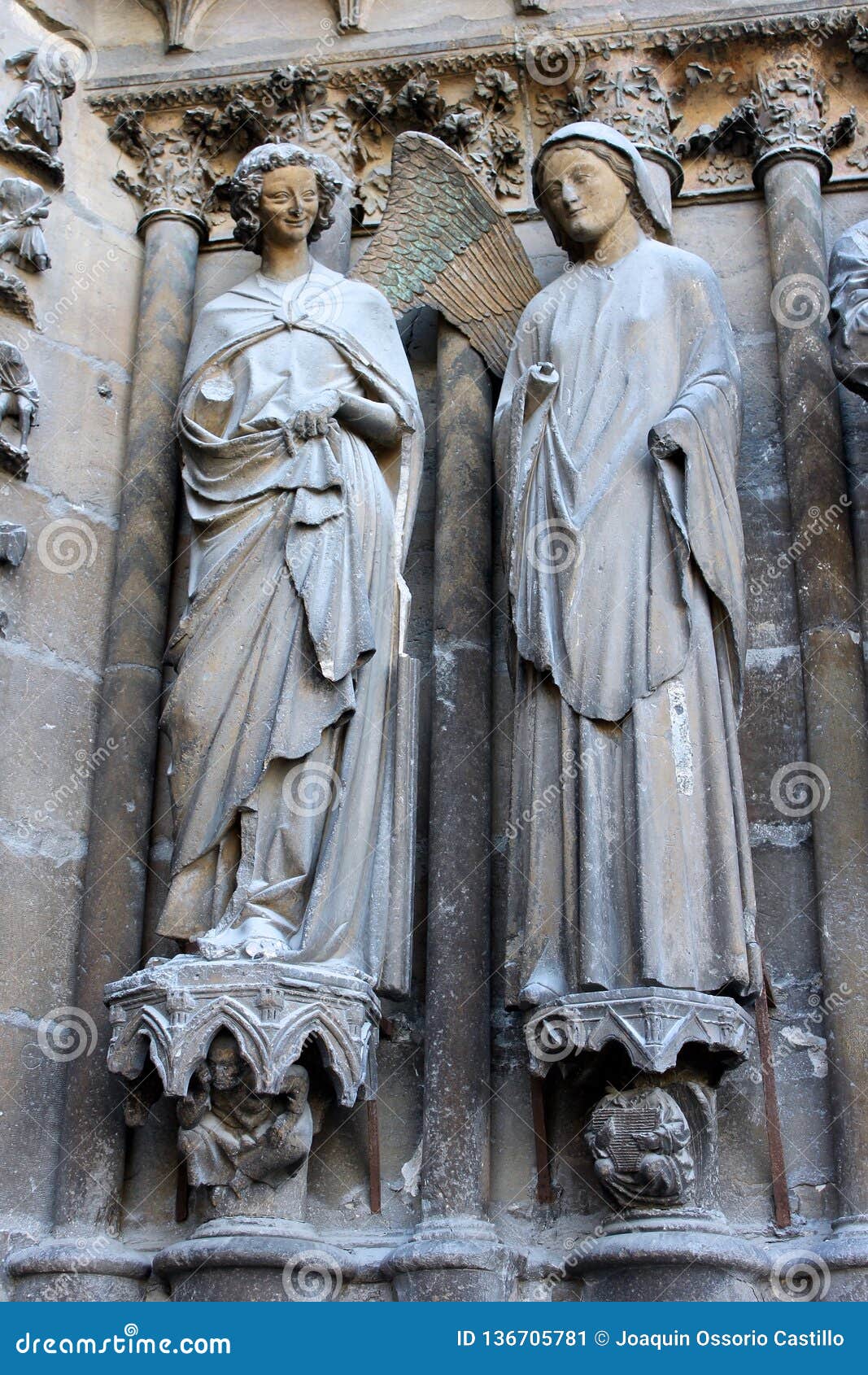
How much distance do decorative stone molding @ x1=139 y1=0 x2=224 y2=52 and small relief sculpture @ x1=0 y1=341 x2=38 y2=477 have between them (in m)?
1.85

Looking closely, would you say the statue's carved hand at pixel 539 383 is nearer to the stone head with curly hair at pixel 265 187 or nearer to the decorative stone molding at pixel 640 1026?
the stone head with curly hair at pixel 265 187

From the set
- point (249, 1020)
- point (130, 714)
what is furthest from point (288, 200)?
point (249, 1020)

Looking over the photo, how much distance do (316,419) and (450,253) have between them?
1.26 m

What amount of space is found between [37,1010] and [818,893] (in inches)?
100

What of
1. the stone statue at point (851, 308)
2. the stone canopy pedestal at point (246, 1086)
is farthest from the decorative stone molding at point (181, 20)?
the stone canopy pedestal at point (246, 1086)

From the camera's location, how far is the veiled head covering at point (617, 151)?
21.2ft

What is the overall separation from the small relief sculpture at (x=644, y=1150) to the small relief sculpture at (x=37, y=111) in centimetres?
419

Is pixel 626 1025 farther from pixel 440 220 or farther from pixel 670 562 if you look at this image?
pixel 440 220

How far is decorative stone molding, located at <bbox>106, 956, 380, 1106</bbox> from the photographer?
5.31 m

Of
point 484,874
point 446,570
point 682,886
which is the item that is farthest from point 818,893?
point 446,570

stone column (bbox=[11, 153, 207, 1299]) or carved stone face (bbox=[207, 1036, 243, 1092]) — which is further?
stone column (bbox=[11, 153, 207, 1299])

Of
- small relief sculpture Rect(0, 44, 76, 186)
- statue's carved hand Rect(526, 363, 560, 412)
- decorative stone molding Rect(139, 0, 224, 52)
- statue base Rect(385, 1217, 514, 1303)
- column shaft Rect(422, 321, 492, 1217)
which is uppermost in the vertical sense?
decorative stone molding Rect(139, 0, 224, 52)

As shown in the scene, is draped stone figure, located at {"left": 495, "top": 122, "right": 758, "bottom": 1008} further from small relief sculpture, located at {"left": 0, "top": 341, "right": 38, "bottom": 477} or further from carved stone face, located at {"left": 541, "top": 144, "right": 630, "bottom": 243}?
small relief sculpture, located at {"left": 0, "top": 341, "right": 38, "bottom": 477}

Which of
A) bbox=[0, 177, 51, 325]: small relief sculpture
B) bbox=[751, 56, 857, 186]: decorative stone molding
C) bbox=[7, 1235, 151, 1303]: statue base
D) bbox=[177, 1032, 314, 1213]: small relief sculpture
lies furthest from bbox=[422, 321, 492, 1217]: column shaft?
bbox=[0, 177, 51, 325]: small relief sculpture
